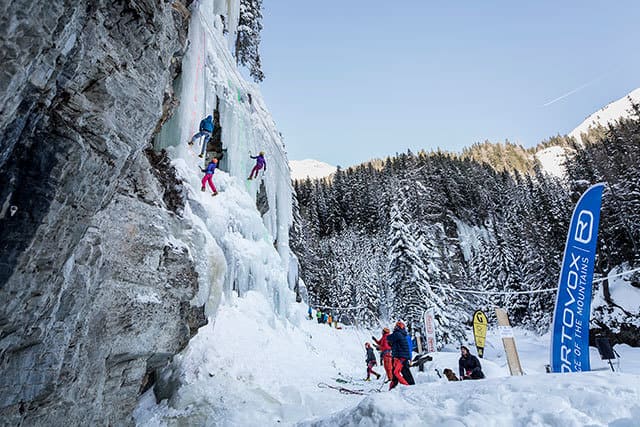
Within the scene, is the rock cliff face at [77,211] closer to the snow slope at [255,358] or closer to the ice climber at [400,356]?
the snow slope at [255,358]

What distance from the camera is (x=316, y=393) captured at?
7898 mm

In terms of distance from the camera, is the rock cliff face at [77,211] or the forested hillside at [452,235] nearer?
the rock cliff face at [77,211]

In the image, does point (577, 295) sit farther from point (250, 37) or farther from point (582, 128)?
point (582, 128)

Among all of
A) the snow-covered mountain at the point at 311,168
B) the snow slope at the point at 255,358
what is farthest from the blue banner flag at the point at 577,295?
the snow-covered mountain at the point at 311,168

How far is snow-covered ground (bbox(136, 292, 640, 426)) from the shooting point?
3211 millimetres

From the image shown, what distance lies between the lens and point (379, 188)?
54.2 meters

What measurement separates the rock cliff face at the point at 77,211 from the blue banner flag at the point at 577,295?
685 cm

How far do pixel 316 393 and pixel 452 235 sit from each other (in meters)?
43.9

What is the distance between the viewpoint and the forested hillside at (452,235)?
21312 mm

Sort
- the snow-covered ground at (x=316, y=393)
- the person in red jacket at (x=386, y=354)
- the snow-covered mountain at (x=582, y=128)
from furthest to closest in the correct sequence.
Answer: the snow-covered mountain at (x=582, y=128) < the person in red jacket at (x=386, y=354) < the snow-covered ground at (x=316, y=393)

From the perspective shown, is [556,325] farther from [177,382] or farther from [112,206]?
[112,206]

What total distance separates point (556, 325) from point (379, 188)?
1935 inches

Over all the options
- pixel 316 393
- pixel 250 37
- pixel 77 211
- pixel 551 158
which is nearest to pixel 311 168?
pixel 551 158

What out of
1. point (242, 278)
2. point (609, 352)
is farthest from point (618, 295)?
point (242, 278)
